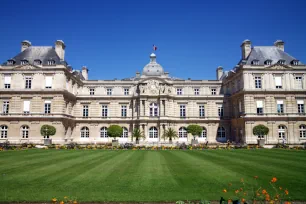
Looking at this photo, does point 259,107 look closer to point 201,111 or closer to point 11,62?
point 201,111

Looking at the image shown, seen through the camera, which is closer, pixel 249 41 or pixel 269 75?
Result: pixel 269 75

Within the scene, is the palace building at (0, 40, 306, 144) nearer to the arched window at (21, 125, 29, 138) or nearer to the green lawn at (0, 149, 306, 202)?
the arched window at (21, 125, 29, 138)

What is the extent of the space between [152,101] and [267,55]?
22100 millimetres

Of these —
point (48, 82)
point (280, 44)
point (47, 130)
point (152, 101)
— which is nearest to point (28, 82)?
point (48, 82)

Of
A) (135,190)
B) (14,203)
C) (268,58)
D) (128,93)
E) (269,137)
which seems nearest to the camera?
(14,203)

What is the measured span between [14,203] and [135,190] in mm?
4200

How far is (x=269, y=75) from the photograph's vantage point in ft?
132

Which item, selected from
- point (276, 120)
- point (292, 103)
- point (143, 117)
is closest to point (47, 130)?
point (143, 117)

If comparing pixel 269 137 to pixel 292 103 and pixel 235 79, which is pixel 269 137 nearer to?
pixel 292 103

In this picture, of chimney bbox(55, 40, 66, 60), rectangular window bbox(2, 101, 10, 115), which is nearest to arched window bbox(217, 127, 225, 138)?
chimney bbox(55, 40, 66, 60)

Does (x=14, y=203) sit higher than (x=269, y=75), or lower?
lower

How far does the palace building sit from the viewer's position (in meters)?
39.3

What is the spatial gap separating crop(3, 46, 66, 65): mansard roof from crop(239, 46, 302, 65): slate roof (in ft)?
107

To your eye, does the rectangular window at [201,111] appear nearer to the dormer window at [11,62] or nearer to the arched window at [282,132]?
the arched window at [282,132]
